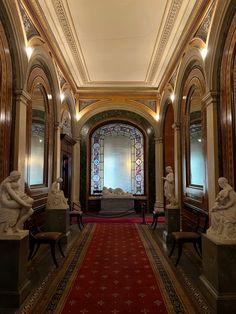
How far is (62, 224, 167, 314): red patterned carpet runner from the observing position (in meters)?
3.26

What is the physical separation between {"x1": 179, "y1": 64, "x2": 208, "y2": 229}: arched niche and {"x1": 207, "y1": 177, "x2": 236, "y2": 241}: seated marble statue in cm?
212

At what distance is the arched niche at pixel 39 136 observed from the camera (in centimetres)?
588

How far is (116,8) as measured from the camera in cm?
577

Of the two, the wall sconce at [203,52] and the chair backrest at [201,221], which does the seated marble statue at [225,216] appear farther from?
the wall sconce at [203,52]

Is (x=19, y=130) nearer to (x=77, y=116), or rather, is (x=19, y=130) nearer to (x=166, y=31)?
(x=166, y=31)

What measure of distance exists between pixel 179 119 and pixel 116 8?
3488mm

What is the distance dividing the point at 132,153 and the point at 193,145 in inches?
241

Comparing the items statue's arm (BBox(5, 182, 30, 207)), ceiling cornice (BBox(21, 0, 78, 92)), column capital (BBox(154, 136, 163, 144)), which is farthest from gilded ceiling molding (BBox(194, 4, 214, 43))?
column capital (BBox(154, 136, 163, 144))

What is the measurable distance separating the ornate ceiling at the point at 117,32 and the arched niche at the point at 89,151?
7.68 feet

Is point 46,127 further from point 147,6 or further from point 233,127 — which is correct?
point 233,127

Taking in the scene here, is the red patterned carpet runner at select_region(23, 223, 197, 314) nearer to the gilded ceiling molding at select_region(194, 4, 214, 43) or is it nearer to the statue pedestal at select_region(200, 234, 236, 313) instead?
the statue pedestal at select_region(200, 234, 236, 313)

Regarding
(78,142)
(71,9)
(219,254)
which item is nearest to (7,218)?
(219,254)

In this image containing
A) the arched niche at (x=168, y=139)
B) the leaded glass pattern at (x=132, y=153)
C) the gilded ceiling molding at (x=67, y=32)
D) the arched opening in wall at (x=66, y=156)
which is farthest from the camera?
the leaded glass pattern at (x=132, y=153)

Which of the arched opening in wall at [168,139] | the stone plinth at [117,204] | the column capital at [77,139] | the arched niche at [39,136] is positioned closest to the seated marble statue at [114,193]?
the stone plinth at [117,204]
